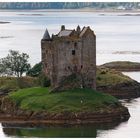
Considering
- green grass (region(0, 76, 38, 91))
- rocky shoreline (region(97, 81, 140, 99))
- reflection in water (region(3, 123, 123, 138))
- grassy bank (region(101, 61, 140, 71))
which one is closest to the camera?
reflection in water (region(3, 123, 123, 138))

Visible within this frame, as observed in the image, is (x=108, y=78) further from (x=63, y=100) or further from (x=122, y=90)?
(x=63, y=100)

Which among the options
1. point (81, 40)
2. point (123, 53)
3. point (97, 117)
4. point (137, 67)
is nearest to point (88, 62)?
point (81, 40)

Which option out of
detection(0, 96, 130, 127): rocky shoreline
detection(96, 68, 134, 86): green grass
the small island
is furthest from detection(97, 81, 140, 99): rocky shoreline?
detection(0, 96, 130, 127): rocky shoreline

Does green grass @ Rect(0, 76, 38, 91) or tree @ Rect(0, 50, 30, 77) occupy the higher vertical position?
tree @ Rect(0, 50, 30, 77)

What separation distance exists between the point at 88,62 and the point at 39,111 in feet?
34.4

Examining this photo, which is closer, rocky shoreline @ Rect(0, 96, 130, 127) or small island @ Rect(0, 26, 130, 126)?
rocky shoreline @ Rect(0, 96, 130, 127)

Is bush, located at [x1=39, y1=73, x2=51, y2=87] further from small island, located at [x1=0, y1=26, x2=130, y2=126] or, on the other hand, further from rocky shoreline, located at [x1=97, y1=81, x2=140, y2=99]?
rocky shoreline, located at [x1=97, y1=81, x2=140, y2=99]

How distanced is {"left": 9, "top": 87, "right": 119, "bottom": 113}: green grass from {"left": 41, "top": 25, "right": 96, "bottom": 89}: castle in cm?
233

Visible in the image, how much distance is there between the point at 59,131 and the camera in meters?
76.1

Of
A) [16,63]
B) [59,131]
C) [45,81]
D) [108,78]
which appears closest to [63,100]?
[45,81]

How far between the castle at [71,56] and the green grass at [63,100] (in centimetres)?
233

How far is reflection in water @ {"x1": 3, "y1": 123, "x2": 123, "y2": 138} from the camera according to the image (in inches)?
2906

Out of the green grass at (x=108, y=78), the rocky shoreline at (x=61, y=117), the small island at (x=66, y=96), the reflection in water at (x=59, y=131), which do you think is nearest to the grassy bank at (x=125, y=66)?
the green grass at (x=108, y=78)

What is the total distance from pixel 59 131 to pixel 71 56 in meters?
13.5
